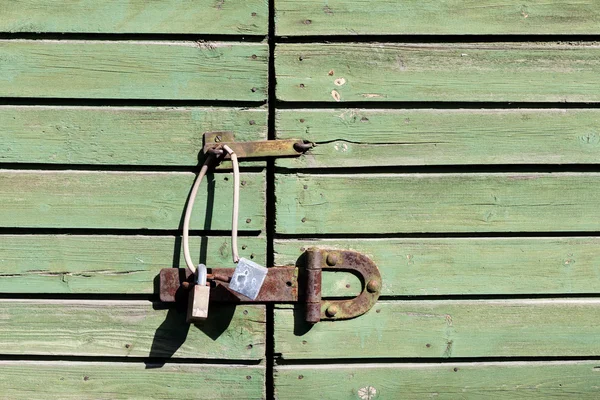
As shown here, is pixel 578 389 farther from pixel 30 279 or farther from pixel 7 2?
pixel 7 2

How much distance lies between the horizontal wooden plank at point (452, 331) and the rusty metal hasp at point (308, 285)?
0.11 ft

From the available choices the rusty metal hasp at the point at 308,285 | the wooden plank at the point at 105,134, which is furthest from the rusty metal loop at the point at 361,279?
the wooden plank at the point at 105,134

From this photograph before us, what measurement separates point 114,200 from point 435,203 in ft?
2.55

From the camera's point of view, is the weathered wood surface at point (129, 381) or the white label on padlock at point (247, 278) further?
the weathered wood surface at point (129, 381)

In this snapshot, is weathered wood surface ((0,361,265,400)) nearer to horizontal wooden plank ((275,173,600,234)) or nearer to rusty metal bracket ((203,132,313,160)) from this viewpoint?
horizontal wooden plank ((275,173,600,234))

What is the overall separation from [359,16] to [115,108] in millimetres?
629

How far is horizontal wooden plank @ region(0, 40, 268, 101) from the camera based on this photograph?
144 cm

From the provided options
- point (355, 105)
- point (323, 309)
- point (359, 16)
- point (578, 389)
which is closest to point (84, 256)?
point (323, 309)

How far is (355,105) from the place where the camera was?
1.45 metres

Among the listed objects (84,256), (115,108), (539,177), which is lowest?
(84,256)

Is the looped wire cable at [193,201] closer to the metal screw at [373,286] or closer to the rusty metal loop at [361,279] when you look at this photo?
the rusty metal loop at [361,279]

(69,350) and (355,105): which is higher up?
(355,105)

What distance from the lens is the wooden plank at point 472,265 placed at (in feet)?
4.79

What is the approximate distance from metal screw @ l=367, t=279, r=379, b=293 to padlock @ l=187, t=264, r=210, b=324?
1.26 ft
